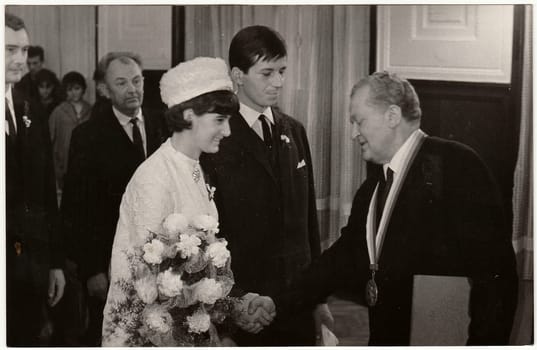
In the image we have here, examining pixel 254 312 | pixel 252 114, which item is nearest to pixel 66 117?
pixel 252 114

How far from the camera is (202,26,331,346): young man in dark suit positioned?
3.02 meters

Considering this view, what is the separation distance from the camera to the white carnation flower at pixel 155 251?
2906 millimetres

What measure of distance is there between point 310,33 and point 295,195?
0.70 meters

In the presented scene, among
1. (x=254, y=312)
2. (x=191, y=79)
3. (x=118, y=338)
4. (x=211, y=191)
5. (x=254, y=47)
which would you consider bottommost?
(x=118, y=338)

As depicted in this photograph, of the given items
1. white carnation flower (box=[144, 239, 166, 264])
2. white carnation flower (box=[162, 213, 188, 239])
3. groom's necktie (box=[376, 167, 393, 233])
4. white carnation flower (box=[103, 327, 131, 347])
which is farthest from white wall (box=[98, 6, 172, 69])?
white carnation flower (box=[103, 327, 131, 347])

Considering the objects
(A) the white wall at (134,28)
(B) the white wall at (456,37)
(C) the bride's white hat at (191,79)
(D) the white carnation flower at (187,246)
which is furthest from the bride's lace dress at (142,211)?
(B) the white wall at (456,37)

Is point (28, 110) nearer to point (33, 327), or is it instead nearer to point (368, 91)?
point (33, 327)

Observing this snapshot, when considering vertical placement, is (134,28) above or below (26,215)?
above

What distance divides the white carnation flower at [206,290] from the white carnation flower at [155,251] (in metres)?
0.20

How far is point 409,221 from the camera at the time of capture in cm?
302

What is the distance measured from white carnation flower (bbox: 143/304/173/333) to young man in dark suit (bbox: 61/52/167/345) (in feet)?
0.98

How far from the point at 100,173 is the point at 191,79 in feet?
1.84

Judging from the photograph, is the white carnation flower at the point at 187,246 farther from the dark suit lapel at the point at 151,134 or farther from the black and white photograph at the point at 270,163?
the dark suit lapel at the point at 151,134

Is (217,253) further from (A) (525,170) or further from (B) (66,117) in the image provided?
(A) (525,170)
